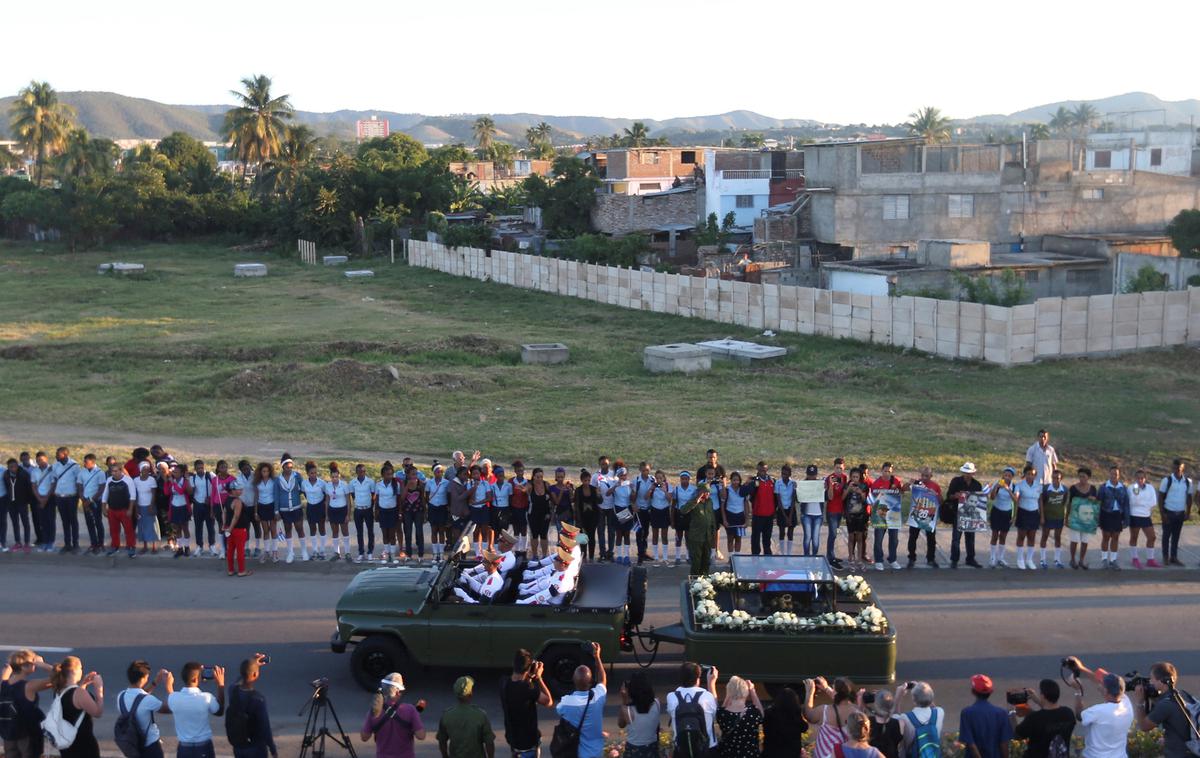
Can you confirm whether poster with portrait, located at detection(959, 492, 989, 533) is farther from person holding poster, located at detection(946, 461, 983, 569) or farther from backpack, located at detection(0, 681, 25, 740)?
backpack, located at detection(0, 681, 25, 740)

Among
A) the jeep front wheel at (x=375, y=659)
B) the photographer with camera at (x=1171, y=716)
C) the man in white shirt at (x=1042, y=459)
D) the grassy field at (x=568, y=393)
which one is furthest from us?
the grassy field at (x=568, y=393)

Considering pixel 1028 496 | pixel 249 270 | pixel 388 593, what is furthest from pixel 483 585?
pixel 249 270

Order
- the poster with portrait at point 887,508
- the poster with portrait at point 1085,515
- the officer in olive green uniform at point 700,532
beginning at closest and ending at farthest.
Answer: the officer in olive green uniform at point 700,532 < the poster with portrait at point 1085,515 < the poster with portrait at point 887,508

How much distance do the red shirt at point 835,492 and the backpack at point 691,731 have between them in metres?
8.19

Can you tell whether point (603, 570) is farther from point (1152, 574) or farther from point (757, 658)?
point (1152, 574)

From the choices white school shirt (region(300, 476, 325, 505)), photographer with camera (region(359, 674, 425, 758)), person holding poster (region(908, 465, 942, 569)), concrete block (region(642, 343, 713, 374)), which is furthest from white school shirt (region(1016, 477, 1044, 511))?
concrete block (region(642, 343, 713, 374))

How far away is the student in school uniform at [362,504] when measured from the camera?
17172 mm

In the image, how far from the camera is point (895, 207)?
56656 millimetres

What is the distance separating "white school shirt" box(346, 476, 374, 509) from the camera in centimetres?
1716

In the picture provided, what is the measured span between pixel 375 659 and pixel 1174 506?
1152cm

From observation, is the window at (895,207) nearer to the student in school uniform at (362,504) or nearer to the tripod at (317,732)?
the student in school uniform at (362,504)

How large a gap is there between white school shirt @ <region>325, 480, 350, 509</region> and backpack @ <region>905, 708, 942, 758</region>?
10255 millimetres

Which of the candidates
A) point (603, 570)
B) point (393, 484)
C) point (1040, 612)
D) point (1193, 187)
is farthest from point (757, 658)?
point (1193, 187)

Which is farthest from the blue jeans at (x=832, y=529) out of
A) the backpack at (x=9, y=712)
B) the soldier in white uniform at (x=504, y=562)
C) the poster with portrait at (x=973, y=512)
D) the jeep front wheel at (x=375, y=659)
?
the backpack at (x=9, y=712)
